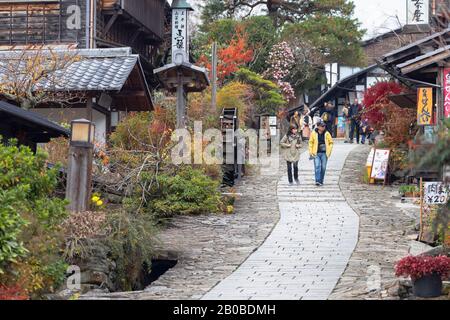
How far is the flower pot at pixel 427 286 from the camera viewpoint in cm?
1228

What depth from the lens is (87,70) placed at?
925 inches

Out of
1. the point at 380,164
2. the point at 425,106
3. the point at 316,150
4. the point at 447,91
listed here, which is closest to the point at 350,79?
the point at 380,164

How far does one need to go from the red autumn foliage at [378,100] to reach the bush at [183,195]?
9.19 metres

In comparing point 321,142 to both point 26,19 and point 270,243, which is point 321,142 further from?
point 26,19

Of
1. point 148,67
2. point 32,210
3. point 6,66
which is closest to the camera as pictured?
point 32,210

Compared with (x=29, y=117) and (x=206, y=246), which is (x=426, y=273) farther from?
(x=29, y=117)

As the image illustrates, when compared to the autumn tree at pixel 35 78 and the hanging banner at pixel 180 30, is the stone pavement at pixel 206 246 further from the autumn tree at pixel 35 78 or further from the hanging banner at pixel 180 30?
the hanging banner at pixel 180 30

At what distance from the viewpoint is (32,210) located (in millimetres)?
13000

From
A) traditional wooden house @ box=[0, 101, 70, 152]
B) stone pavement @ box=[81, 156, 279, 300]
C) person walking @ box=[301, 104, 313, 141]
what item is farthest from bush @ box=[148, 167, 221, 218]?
person walking @ box=[301, 104, 313, 141]

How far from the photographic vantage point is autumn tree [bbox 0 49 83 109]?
69.3 feet

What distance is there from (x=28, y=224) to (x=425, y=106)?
1304 cm

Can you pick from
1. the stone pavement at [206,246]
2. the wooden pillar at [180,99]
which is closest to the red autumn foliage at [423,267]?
the stone pavement at [206,246]
